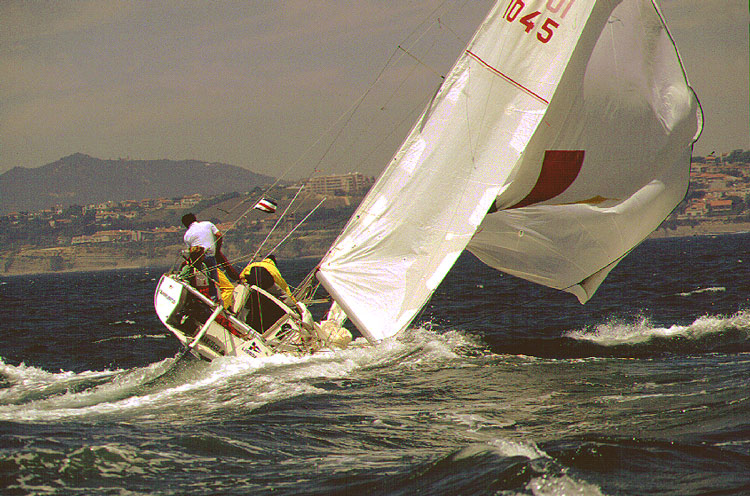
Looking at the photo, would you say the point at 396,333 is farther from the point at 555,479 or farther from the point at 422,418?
the point at 555,479

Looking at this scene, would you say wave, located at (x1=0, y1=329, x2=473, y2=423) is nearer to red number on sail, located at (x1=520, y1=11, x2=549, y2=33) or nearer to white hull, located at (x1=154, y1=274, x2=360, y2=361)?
white hull, located at (x1=154, y1=274, x2=360, y2=361)

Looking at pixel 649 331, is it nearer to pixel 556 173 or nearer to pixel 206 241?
pixel 556 173

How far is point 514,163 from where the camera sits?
982 centimetres

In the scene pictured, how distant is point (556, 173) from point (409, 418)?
476 centimetres

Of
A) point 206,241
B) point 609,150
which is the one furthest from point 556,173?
point 206,241

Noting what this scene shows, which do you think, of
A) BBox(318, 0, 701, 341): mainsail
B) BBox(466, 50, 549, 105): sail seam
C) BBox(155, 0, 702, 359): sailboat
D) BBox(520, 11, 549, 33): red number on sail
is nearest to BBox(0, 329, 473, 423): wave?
BBox(155, 0, 702, 359): sailboat

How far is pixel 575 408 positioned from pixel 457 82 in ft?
15.4

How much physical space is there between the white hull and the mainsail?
0.85 m

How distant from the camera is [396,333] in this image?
9.45 metres

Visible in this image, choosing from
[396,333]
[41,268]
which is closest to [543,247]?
[396,333]

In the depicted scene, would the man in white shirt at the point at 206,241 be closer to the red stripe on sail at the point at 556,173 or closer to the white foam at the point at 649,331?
the red stripe on sail at the point at 556,173

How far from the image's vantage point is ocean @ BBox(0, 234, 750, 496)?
4.95m

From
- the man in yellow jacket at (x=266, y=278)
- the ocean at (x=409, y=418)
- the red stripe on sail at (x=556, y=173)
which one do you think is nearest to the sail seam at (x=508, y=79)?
the red stripe on sail at (x=556, y=173)

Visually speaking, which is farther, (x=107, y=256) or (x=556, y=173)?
(x=107, y=256)
